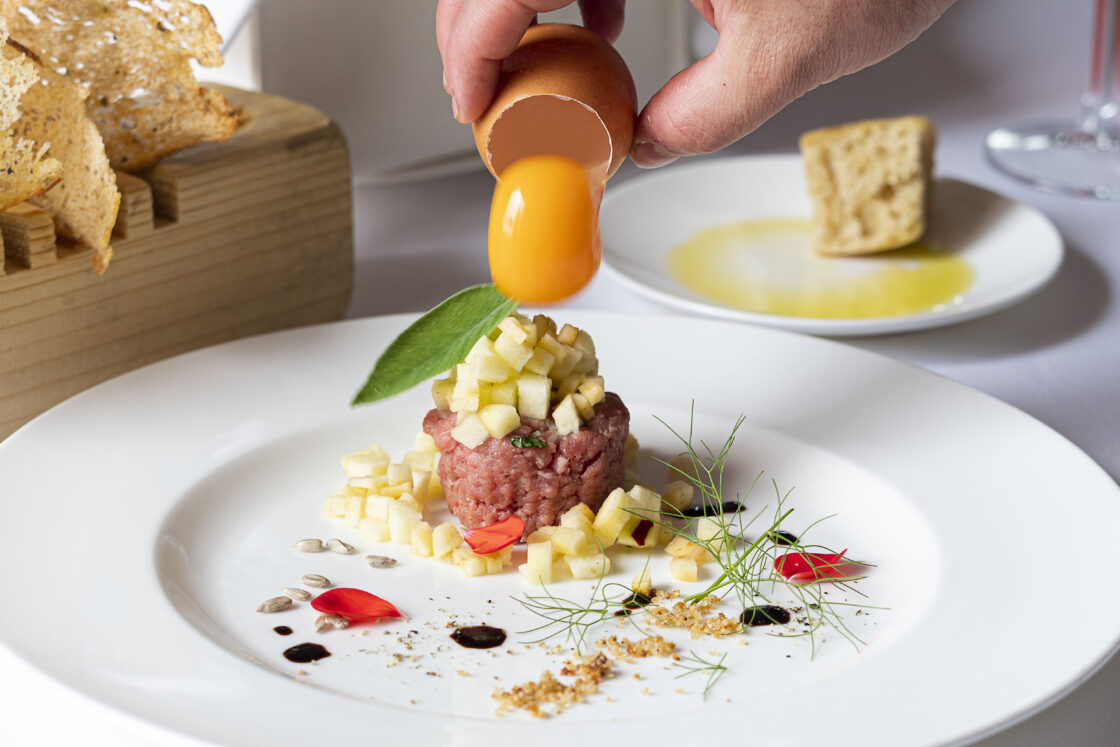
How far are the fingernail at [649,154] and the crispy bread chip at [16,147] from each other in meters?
0.71

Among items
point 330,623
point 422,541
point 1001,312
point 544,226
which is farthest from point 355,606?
point 1001,312

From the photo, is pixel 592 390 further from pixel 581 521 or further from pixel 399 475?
pixel 399 475

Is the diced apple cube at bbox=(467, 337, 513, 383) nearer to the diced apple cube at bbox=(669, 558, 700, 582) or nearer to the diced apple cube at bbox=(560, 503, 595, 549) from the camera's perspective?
the diced apple cube at bbox=(560, 503, 595, 549)

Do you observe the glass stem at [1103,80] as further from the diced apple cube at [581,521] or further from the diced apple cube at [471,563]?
the diced apple cube at [471,563]

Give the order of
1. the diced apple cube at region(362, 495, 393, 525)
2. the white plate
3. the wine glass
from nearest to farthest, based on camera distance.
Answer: the diced apple cube at region(362, 495, 393, 525), the white plate, the wine glass

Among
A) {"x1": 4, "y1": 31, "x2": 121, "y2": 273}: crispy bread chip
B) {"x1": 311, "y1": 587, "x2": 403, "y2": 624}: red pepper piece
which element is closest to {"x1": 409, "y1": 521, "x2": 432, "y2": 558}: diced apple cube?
{"x1": 311, "y1": 587, "x2": 403, "y2": 624}: red pepper piece

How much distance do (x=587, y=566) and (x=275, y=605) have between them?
368mm

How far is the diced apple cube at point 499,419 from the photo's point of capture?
152 cm

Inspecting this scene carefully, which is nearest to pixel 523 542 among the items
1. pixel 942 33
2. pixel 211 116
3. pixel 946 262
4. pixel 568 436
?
pixel 568 436

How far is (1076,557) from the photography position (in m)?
1.40

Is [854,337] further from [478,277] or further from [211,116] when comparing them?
[211,116]

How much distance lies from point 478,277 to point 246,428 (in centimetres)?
78

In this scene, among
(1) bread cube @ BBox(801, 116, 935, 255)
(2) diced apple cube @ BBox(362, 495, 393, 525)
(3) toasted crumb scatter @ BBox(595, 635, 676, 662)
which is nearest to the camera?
(3) toasted crumb scatter @ BBox(595, 635, 676, 662)

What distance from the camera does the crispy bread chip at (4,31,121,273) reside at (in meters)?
1.60
